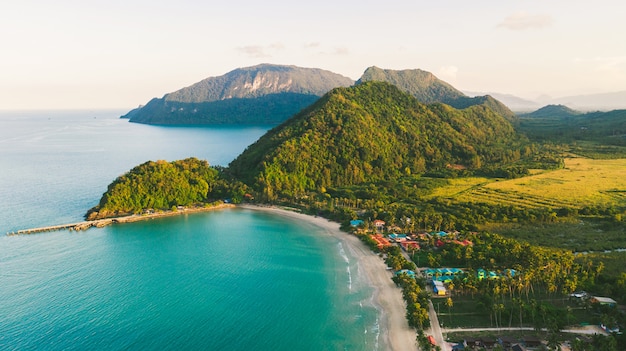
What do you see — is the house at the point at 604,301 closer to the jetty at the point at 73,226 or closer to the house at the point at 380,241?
the house at the point at 380,241

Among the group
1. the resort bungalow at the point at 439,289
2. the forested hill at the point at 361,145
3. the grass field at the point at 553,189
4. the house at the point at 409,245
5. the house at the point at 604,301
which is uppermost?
the forested hill at the point at 361,145

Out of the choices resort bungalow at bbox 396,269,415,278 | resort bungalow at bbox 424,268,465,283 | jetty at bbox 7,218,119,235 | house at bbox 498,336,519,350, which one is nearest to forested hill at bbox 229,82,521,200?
jetty at bbox 7,218,119,235

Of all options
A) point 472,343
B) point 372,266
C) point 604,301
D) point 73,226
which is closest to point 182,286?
point 372,266

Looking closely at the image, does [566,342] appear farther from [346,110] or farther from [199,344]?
[346,110]

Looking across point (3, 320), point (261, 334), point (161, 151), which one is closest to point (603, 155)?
point (261, 334)

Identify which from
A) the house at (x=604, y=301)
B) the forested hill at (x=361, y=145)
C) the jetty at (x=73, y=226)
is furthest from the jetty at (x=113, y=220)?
the house at (x=604, y=301)

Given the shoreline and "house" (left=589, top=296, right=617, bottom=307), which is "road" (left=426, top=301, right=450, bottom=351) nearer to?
the shoreline
